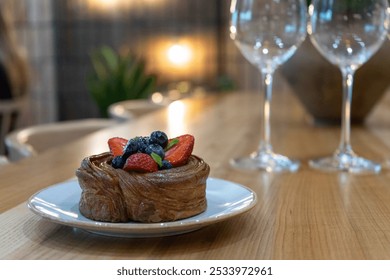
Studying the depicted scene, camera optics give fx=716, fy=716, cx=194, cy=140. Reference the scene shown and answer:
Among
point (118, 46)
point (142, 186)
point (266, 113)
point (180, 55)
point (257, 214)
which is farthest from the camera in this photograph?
point (118, 46)

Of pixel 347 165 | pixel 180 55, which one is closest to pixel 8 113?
pixel 180 55

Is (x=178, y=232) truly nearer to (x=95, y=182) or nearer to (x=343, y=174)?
(x=95, y=182)

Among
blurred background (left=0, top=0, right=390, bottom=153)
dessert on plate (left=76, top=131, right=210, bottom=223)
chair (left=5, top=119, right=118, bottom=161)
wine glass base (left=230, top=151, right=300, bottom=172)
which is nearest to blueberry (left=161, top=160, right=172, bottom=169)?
dessert on plate (left=76, top=131, right=210, bottom=223)

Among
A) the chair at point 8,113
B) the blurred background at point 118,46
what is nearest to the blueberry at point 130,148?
the chair at point 8,113

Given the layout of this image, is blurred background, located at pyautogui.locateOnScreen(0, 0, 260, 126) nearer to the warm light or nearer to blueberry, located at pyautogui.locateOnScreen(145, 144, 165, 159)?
the warm light

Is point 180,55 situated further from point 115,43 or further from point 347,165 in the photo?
point 347,165

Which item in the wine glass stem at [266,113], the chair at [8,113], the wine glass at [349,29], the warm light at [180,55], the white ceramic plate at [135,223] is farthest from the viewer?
the warm light at [180,55]

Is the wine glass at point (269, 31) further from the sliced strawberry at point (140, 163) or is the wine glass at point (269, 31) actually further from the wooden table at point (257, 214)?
the sliced strawberry at point (140, 163)
